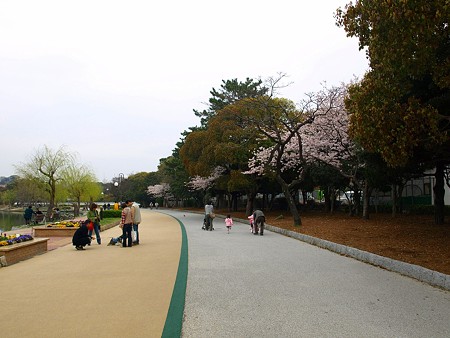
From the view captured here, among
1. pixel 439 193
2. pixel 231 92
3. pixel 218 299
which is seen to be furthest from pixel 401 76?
pixel 231 92

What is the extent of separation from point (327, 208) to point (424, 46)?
2608cm

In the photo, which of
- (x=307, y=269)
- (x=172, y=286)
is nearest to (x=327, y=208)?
(x=307, y=269)

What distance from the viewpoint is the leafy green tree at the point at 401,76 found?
7.36 m

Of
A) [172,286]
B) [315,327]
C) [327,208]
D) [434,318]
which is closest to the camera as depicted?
[315,327]

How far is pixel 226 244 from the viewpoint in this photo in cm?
1398

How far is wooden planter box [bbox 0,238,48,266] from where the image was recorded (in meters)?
9.65

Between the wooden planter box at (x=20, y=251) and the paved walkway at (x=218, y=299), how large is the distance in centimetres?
32

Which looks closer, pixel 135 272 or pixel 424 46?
pixel 424 46

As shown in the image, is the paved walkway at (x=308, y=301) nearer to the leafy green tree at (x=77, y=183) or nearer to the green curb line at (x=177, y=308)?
the green curb line at (x=177, y=308)

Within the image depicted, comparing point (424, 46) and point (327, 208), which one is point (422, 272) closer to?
point (424, 46)

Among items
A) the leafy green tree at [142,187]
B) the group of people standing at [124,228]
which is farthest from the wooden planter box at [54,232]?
the leafy green tree at [142,187]

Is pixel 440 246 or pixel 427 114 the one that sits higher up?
pixel 427 114

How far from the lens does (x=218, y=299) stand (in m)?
6.11

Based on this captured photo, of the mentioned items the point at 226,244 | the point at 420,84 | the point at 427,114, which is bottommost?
the point at 226,244
